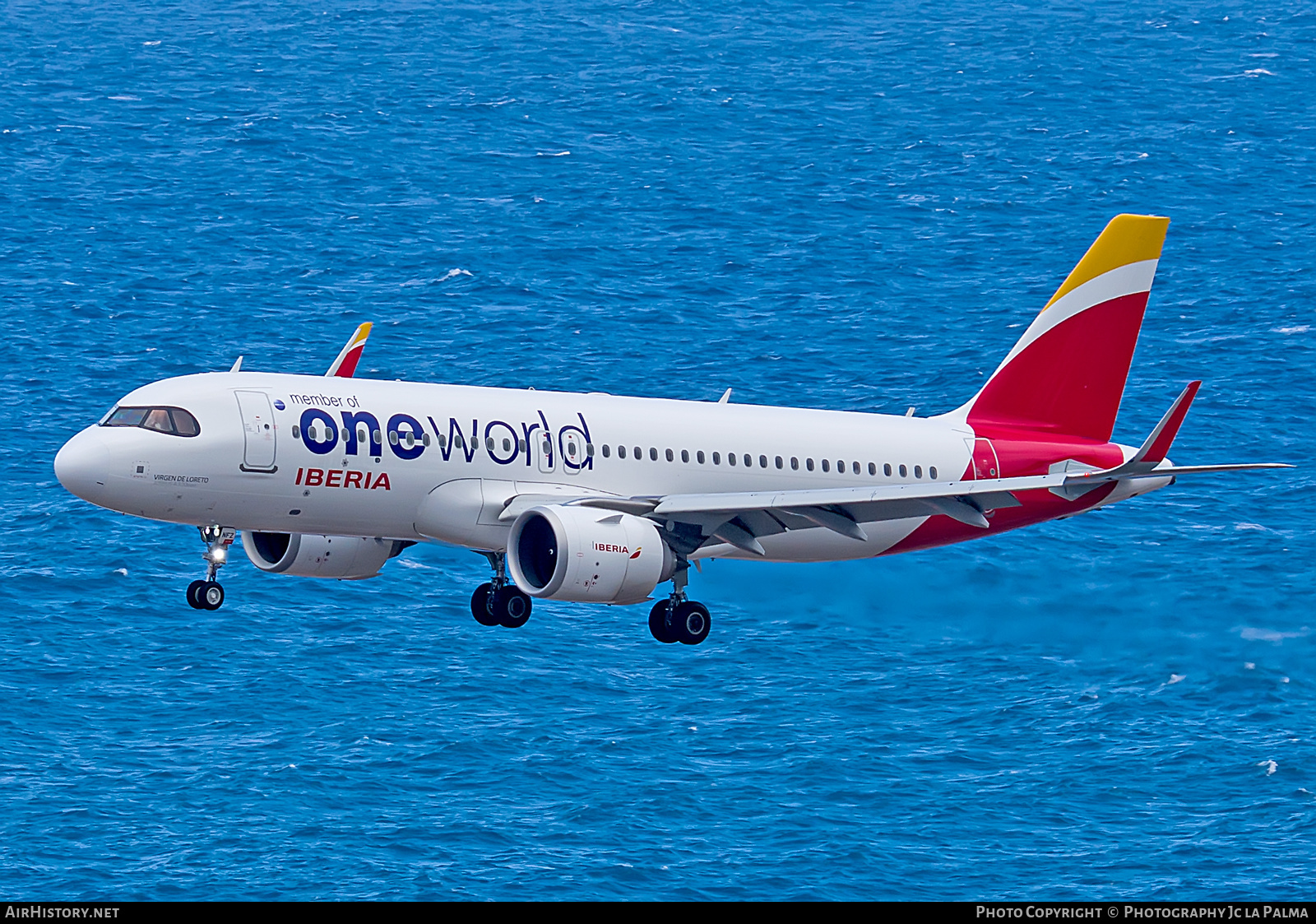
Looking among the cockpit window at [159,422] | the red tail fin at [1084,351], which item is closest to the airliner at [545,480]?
the cockpit window at [159,422]

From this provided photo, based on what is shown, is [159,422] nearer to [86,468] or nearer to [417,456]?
[86,468]

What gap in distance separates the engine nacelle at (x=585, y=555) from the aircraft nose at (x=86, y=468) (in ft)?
33.2

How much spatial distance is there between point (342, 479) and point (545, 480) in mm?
5607

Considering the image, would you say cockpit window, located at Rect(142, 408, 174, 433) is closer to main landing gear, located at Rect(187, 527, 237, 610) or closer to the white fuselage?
the white fuselage

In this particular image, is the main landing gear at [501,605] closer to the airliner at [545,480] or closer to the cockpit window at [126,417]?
the airliner at [545,480]

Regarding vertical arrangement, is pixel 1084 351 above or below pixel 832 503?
above

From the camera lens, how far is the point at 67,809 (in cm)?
15225

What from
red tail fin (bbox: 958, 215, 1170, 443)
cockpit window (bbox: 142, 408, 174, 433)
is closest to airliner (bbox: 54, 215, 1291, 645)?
cockpit window (bbox: 142, 408, 174, 433)

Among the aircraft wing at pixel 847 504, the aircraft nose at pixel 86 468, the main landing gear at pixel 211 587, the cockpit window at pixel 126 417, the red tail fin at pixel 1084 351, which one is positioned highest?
the red tail fin at pixel 1084 351

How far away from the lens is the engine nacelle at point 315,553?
177 feet

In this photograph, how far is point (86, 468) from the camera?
155 feet

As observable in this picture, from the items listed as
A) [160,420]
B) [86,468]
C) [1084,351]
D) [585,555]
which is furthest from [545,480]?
[1084,351]
